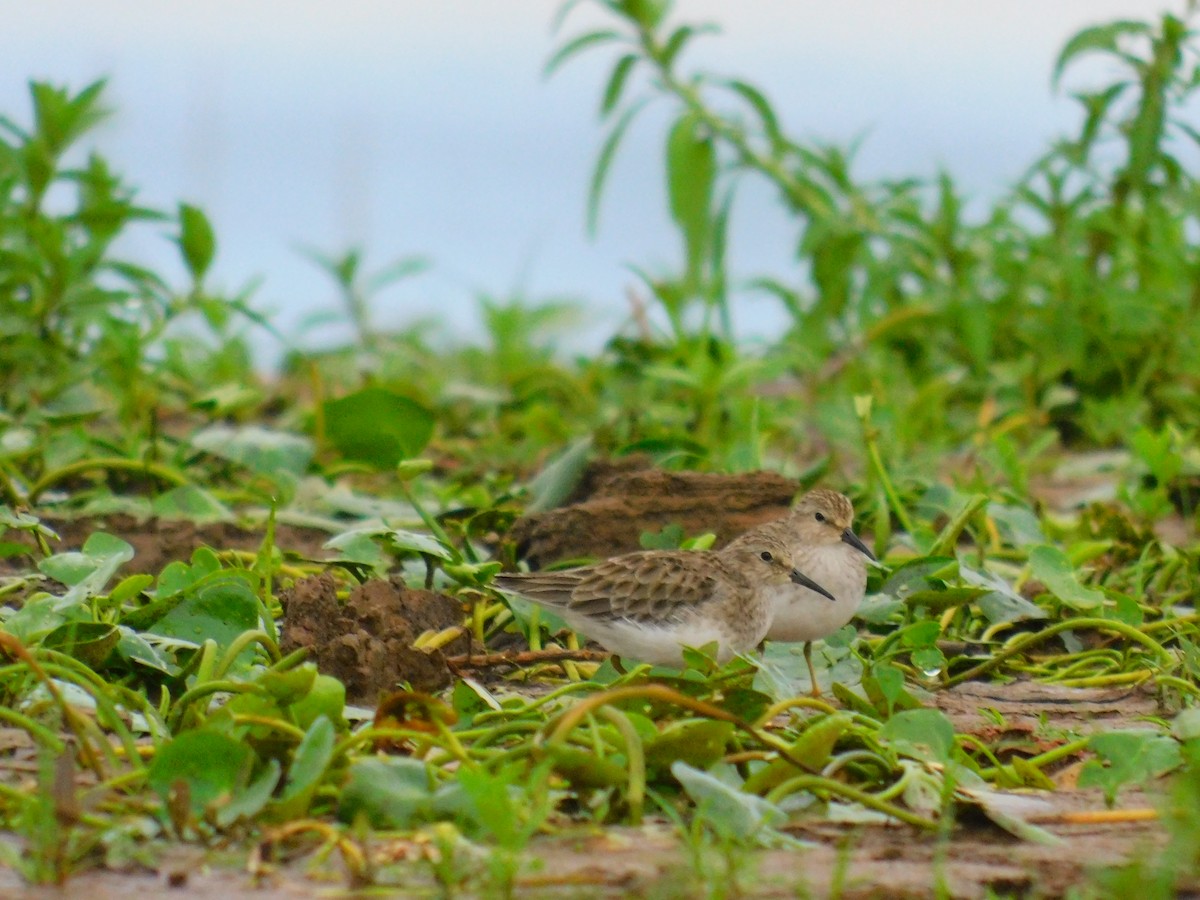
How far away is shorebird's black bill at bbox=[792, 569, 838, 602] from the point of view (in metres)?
4.63

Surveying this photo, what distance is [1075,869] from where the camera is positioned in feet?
10.3

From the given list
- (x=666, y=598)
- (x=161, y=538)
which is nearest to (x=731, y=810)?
(x=666, y=598)

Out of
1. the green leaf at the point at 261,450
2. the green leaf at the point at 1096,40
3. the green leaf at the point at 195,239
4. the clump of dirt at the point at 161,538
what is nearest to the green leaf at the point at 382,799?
the clump of dirt at the point at 161,538

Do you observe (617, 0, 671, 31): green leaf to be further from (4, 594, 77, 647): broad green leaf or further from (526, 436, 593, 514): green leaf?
(4, 594, 77, 647): broad green leaf

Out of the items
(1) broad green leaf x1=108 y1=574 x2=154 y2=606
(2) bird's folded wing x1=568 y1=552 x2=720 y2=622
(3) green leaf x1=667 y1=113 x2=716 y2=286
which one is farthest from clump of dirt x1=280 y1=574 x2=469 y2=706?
(3) green leaf x1=667 y1=113 x2=716 y2=286

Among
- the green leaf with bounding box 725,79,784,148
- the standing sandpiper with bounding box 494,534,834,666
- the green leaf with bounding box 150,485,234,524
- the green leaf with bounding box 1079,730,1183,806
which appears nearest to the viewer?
the green leaf with bounding box 1079,730,1183,806

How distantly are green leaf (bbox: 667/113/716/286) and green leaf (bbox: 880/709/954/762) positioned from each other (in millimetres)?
4772

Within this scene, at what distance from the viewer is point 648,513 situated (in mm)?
5445

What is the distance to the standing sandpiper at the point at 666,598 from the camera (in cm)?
443

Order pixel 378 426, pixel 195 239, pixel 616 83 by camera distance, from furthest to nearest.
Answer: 1. pixel 616 83
2. pixel 378 426
3. pixel 195 239

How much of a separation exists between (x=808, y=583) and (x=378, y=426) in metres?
2.44

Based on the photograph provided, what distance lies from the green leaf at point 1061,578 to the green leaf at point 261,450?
2.94 m

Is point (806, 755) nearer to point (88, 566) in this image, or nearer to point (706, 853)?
point (706, 853)

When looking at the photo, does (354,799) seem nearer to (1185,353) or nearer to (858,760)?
(858,760)
